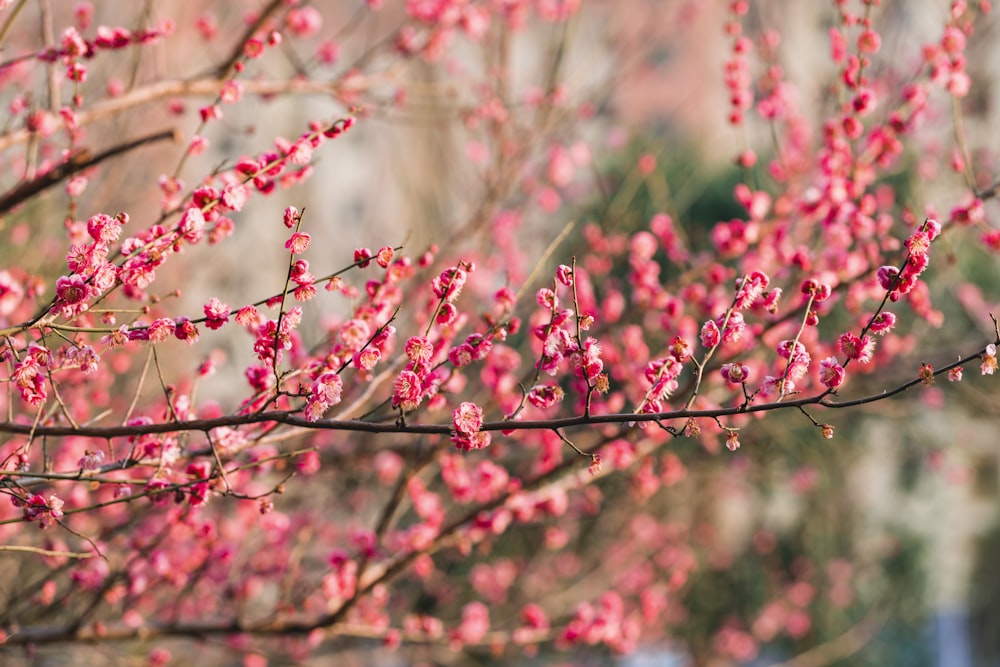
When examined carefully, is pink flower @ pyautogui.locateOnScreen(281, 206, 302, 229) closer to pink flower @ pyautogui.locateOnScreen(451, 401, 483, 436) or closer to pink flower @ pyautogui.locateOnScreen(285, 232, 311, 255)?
pink flower @ pyautogui.locateOnScreen(285, 232, 311, 255)

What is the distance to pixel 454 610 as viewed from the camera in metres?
7.11

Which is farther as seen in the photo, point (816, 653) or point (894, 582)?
point (894, 582)

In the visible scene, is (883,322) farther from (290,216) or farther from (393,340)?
(393,340)

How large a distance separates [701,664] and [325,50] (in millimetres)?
7552

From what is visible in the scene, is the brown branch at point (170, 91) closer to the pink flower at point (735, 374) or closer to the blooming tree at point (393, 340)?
the blooming tree at point (393, 340)

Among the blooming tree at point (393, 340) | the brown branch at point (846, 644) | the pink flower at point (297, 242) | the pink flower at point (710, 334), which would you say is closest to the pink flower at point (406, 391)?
the blooming tree at point (393, 340)

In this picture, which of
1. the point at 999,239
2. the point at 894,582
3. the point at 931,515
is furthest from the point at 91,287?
the point at 931,515

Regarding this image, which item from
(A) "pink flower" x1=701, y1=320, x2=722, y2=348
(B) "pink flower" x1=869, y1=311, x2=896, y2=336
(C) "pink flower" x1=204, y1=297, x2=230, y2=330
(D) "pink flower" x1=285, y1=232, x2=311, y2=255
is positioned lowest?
(B) "pink flower" x1=869, y1=311, x2=896, y2=336

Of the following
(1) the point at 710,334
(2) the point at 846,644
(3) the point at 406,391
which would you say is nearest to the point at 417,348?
(3) the point at 406,391

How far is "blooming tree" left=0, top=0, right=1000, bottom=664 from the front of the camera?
2072 millimetres

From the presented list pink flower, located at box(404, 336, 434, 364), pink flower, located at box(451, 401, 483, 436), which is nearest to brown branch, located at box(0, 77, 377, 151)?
pink flower, located at box(404, 336, 434, 364)

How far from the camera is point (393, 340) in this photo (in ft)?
10.7

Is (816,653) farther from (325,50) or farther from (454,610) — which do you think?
(325,50)

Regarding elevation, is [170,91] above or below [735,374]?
above
